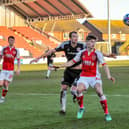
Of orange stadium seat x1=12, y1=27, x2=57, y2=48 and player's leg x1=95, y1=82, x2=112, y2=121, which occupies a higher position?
orange stadium seat x1=12, y1=27, x2=57, y2=48

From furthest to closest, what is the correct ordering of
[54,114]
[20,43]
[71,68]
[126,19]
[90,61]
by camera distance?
1. [20,43]
2. [126,19]
3. [71,68]
4. [54,114]
5. [90,61]

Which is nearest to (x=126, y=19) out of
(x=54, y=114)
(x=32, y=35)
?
(x=54, y=114)

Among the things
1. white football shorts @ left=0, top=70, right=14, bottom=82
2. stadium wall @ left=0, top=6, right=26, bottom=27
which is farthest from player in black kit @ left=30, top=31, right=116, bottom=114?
stadium wall @ left=0, top=6, right=26, bottom=27

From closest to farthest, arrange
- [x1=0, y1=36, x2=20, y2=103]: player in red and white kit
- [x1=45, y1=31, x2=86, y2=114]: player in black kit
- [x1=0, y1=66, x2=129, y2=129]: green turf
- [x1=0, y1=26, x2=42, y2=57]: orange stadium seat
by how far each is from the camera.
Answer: [x1=0, y1=66, x2=129, y2=129]: green turf
[x1=45, y1=31, x2=86, y2=114]: player in black kit
[x1=0, y1=36, x2=20, y2=103]: player in red and white kit
[x1=0, y1=26, x2=42, y2=57]: orange stadium seat

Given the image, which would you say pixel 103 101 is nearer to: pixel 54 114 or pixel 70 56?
pixel 54 114

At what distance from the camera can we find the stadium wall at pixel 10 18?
7950 centimetres

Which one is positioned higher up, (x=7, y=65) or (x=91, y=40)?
(x=91, y=40)

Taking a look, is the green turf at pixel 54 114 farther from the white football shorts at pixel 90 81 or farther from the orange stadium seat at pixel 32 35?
the orange stadium seat at pixel 32 35

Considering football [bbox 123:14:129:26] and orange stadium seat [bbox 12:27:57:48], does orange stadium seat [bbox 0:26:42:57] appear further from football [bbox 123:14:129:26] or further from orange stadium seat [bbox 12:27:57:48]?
football [bbox 123:14:129:26]

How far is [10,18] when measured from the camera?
81.5m

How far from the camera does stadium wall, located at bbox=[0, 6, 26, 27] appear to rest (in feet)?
261

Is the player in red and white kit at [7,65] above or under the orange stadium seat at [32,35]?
under

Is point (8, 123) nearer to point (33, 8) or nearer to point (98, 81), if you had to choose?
point (98, 81)

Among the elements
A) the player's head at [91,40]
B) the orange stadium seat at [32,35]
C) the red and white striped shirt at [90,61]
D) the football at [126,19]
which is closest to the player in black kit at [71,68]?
the red and white striped shirt at [90,61]
